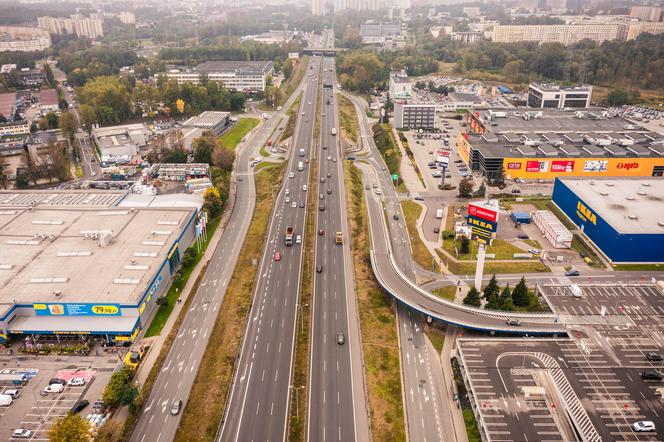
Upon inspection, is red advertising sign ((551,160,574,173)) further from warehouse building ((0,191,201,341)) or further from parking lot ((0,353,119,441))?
parking lot ((0,353,119,441))

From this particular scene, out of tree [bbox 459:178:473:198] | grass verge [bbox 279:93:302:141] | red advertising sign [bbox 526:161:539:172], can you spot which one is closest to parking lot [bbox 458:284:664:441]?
tree [bbox 459:178:473:198]

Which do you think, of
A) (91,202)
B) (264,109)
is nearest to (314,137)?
(264,109)

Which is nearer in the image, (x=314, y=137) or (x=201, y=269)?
(x=201, y=269)

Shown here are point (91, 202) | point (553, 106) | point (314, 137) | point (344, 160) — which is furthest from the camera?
point (553, 106)

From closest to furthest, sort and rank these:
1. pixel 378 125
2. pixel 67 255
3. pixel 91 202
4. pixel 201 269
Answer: pixel 67 255, pixel 201 269, pixel 91 202, pixel 378 125

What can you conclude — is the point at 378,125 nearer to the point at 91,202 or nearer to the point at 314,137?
the point at 314,137

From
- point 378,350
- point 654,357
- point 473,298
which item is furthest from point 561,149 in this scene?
point 378,350

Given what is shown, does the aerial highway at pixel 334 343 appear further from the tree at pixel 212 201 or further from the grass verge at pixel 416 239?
the tree at pixel 212 201

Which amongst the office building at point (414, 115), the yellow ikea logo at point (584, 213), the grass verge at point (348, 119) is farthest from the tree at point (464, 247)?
the office building at point (414, 115)
